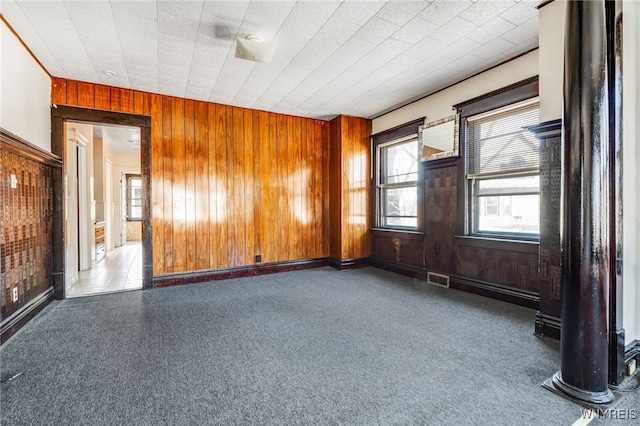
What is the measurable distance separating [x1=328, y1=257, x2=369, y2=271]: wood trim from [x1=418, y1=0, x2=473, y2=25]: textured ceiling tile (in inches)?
143

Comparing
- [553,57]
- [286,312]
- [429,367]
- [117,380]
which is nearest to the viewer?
[117,380]

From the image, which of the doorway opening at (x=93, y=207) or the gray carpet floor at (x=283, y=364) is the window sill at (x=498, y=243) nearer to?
the gray carpet floor at (x=283, y=364)

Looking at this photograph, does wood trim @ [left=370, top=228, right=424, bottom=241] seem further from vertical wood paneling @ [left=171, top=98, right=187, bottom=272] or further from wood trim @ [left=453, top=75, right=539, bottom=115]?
vertical wood paneling @ [left=171, top=98, right=187, bottom=272]

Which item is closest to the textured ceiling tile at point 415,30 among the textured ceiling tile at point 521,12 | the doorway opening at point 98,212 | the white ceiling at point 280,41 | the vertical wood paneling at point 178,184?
the white ceiling at point 280,41

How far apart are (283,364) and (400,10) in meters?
2.86

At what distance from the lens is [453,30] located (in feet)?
8.97

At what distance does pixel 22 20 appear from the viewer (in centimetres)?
252

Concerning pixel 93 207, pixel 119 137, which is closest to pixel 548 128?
pixel 93 207

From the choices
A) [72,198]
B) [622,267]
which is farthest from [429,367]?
[72,198]

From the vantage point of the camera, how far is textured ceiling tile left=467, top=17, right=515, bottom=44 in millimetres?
2633

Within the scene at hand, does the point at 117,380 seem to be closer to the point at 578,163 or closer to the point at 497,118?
the point at 578,163

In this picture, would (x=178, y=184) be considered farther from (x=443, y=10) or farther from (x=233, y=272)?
(x=443, y=10)

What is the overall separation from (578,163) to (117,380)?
10.1 feet

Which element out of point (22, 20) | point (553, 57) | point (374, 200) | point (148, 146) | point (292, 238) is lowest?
point (292, 238)
